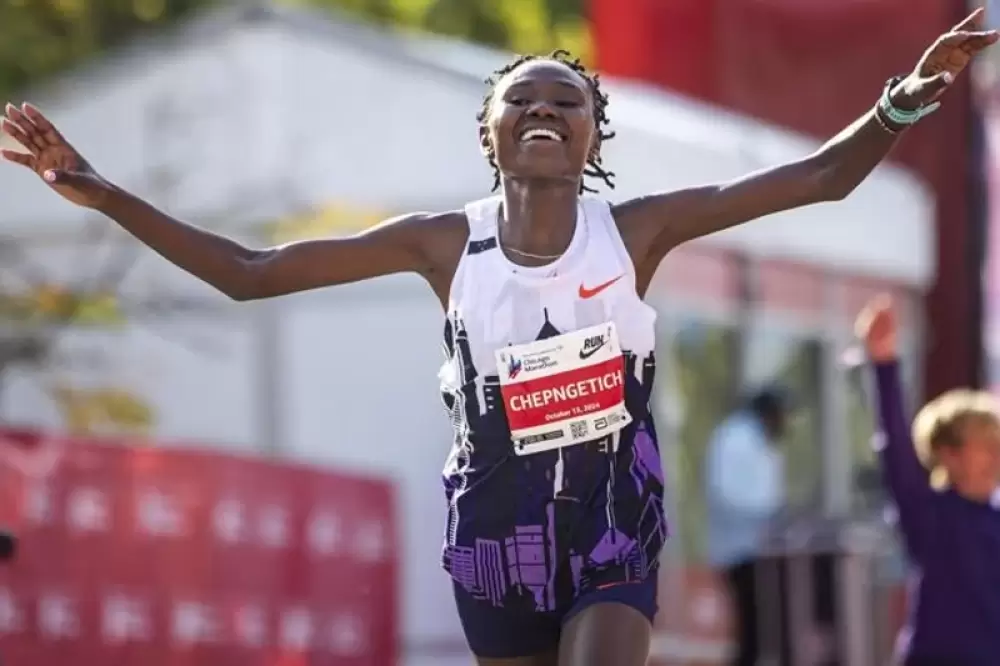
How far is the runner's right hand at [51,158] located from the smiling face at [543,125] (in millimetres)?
874

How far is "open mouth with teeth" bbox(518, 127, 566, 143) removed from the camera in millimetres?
4930

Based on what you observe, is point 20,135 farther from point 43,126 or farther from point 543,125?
point 543,125

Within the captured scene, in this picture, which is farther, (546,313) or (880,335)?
(880,335)

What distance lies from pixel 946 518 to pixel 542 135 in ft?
11.4

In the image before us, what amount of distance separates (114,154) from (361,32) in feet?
5.40

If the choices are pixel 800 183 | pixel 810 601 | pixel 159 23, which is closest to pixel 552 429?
pixel 800 183

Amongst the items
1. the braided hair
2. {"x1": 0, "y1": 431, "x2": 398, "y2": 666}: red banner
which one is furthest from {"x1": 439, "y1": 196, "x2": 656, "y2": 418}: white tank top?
{"x1": 0, "y1": 431, "x2": 398, "y2": 666}: red banner

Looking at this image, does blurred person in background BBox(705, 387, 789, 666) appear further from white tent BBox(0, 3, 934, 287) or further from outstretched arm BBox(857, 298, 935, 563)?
outstretched arm BBox(857, 298, 935, 563)

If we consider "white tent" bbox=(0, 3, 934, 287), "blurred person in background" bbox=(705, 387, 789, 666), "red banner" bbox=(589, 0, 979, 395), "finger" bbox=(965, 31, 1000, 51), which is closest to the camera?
"finger" bbox=(965, 31, 1000, 51)

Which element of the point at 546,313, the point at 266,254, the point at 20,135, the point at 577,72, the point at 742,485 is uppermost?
the point at 577,72

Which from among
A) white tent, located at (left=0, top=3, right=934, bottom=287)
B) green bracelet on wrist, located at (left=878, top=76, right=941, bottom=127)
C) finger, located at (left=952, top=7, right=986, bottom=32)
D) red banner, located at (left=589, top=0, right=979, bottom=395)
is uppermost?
red banner, located at (left=589, top=0, right=979, bottom=395)

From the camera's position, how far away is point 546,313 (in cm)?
499

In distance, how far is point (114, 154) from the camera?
13.9 meters

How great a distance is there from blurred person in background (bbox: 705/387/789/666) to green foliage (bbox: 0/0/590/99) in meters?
2.44
